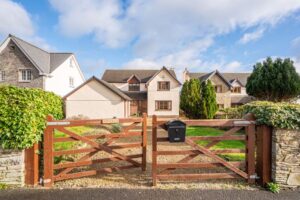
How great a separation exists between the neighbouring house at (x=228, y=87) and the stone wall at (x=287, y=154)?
26.3 m

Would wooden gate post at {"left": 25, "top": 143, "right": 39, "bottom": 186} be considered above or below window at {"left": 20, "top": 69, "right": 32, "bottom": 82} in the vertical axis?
below

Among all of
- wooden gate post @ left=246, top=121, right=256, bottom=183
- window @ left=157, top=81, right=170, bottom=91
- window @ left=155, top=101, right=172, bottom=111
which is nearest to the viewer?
wooden gate post @ left=246, top=121, right=256, bottom=183

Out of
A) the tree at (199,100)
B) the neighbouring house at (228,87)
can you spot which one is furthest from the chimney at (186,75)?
the tree at (199,100)

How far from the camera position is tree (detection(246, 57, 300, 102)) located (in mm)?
20203

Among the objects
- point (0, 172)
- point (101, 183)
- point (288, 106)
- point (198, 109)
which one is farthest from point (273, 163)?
point (198, 109)

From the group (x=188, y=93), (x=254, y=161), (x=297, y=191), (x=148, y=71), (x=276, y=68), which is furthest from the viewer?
(x=148, y=71)

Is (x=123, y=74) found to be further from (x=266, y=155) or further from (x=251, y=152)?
(x=266, y=155)

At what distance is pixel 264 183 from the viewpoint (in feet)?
17.1

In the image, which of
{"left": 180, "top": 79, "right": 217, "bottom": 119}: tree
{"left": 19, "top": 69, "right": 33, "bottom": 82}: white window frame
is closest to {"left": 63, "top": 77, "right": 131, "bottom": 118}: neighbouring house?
{"left": 19, "top": 69, "right": 33, "bottom": 82}: white window frame

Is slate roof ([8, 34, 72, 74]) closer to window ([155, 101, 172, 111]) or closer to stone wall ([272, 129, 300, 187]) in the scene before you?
window ([155, 101, 172, 111])

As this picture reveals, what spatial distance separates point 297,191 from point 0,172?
24.5 feet

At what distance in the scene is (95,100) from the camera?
2167 cm

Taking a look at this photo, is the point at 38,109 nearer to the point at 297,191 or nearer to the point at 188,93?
the point at 297,191

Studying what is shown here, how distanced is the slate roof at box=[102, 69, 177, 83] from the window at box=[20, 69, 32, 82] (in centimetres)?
1391
